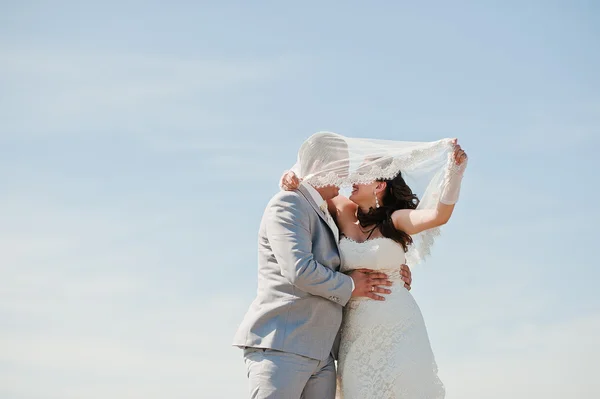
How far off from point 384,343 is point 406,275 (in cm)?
65

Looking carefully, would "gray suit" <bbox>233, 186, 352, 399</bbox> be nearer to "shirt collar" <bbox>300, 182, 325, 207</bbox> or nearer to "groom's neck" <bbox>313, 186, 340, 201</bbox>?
"shirt collar" <bbox>300, 182, 325, 207</bbox>

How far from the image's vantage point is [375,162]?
7.24 meters

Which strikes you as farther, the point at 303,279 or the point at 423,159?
the point at 423,159

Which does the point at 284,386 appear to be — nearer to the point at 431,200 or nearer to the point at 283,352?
the point at 283,352

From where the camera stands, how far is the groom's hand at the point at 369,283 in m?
6.92

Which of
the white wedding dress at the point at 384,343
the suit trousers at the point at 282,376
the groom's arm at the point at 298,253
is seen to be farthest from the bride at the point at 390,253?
the suit trousers at the point at 282,376

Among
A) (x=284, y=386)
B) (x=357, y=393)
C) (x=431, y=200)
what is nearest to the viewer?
(x=284, y=386)

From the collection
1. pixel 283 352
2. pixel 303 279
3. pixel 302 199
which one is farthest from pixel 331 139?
pixel 283 352

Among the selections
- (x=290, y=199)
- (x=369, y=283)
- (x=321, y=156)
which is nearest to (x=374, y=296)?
(x=369, y=283)

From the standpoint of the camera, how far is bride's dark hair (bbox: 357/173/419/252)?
7.32 meters

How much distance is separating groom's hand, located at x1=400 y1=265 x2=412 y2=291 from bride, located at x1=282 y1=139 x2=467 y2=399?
0.06 metres

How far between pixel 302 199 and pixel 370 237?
851 millimetres

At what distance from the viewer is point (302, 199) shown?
6730mm

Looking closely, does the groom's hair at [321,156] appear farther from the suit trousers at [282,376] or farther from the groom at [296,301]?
the suit trousers at [282,376]
